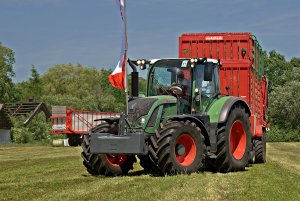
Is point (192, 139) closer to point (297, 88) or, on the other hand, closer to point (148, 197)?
point (148, 197)

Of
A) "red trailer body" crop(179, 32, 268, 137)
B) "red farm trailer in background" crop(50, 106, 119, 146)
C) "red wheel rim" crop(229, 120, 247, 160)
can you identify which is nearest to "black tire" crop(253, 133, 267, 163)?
"red trailer body" crop(179, 32, 268, 137)

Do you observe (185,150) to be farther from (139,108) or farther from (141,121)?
(139,108)

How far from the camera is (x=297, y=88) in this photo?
59.9m

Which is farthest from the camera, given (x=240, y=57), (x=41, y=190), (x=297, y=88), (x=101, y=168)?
(x=297, y=88)

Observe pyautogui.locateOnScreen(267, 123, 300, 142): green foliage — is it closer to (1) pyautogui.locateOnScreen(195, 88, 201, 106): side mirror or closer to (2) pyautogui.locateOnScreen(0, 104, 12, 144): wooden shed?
(2) pyautogui.locateOnScreen(0, 104, 12, 144): wooden shed

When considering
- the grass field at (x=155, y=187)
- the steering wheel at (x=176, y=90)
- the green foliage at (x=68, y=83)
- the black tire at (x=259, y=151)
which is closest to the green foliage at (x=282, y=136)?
the green foliage at (x=68, y=83)

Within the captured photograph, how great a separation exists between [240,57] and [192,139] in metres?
5.07

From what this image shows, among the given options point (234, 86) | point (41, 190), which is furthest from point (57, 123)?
point (41, 190)

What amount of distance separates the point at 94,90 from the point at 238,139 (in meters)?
73.2

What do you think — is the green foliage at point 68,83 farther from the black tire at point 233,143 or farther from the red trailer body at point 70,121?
the black tire at point 233,143

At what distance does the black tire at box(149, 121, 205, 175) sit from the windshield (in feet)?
4.29

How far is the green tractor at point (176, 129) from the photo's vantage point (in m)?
10.8

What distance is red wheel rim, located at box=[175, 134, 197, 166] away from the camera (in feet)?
36.5

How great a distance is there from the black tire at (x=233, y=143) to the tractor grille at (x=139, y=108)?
1810mm
